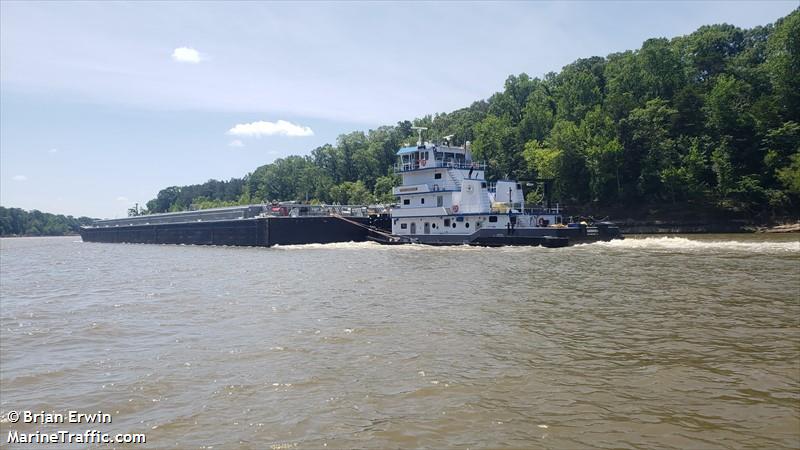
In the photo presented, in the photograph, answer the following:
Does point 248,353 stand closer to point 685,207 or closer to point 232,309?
point 232,309

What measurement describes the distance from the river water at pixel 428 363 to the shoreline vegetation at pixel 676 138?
1484 inches

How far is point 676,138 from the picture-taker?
211 feet

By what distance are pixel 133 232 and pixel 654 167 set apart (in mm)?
76523

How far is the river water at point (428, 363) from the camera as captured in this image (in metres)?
6.30

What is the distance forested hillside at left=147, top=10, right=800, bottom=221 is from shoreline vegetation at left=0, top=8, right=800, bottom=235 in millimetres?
144

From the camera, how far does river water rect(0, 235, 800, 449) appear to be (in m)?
6.30

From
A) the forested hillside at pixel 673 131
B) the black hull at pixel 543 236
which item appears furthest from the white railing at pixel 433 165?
the forested hillside at pixel 673 131

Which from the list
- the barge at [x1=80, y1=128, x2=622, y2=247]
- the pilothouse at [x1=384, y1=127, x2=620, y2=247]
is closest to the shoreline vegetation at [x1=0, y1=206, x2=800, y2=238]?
the barge at [x1=80, y1=128, x2=622, y2=247]

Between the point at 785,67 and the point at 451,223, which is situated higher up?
the point at 785,67

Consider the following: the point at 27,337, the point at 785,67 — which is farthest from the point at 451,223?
the point at 785,67

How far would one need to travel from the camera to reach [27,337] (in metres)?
12.1

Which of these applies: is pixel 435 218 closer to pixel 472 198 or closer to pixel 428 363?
pixel 472 198

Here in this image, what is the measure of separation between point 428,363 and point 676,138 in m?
66.6

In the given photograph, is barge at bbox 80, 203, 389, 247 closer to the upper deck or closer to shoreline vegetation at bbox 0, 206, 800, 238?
the upper deck
